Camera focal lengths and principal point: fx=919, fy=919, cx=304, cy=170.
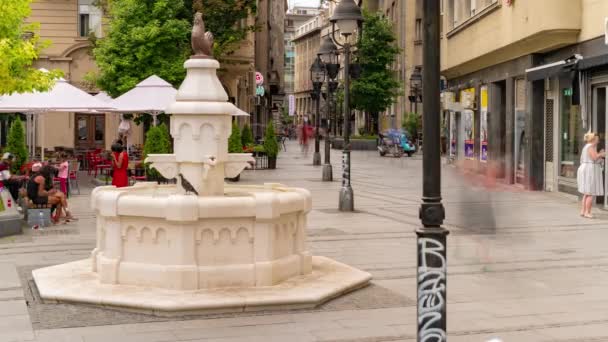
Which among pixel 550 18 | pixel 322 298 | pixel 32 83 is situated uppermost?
pixel 550 18

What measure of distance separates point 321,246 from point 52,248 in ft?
13.0

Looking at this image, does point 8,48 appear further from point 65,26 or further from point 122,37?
point 65,26

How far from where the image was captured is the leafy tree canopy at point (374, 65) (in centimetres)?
6162

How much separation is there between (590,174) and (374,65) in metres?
45.0

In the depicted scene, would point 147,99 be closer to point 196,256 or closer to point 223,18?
point 223,18

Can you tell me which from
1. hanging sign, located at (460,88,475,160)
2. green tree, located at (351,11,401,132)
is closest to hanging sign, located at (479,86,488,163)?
hanging sign, located at (460,88,475,160)

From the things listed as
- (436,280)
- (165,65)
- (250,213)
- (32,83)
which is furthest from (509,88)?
(436,280)

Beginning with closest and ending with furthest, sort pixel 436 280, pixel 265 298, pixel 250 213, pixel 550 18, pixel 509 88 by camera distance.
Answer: pixel 436 280 → pixel 265 298 → pixel 250 213 → pixel 550 18 → pixel 509 88

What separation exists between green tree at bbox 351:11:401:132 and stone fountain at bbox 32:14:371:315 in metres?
51.0

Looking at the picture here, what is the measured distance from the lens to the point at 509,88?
92.0ft

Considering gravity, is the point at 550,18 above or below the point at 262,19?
below

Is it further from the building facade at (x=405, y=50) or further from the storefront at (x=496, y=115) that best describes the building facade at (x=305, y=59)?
the storefront at (x=496, y=115)

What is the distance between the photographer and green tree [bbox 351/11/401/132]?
6162cm

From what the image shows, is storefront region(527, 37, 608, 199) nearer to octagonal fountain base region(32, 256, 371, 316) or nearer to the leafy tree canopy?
octagonal fountain base region(32, 256, 371, 316)
